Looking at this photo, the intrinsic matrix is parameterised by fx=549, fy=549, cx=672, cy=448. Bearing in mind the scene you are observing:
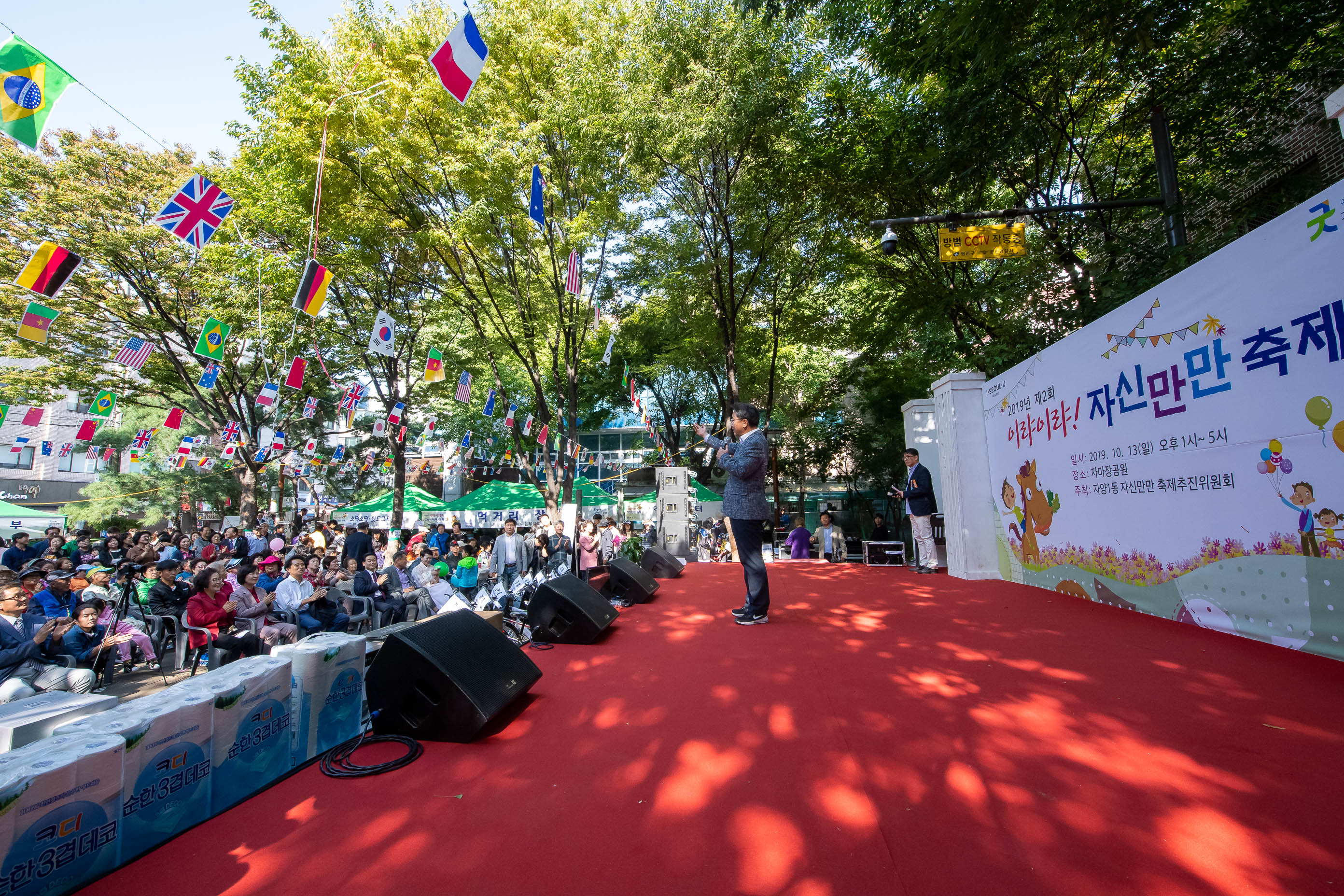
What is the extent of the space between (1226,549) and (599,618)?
163 inches

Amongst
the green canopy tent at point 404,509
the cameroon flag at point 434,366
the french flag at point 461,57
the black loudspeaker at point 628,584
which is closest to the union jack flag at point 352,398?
the green canopy tent at point 404,509

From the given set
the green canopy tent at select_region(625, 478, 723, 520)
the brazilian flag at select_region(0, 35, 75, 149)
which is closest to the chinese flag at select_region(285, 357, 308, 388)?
the brazilian flag at select_region(0, 35, 75, 149)

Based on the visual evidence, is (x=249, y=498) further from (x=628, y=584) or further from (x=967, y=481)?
(x=967, y=481)

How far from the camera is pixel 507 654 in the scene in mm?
2900

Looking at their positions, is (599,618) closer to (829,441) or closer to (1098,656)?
(1098,656)

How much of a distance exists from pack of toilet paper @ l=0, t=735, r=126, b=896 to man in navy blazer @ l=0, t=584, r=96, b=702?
2.74m

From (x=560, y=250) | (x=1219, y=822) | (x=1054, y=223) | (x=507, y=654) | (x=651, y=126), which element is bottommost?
(x=1219, y=822)

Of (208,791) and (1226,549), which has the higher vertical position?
(1226,549)

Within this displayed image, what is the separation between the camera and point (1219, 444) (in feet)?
11.2

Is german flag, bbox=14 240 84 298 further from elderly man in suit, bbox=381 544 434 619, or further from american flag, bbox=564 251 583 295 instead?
american flag, bbox=564 251 583 295

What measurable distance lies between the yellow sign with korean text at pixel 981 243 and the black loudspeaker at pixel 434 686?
6.46 m

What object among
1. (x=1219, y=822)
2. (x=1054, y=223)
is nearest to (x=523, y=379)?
(x=1054, y=223)

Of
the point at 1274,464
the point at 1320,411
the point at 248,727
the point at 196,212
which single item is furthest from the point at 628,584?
the point at 196,212

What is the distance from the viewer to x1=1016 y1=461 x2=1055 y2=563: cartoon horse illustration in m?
5.32
